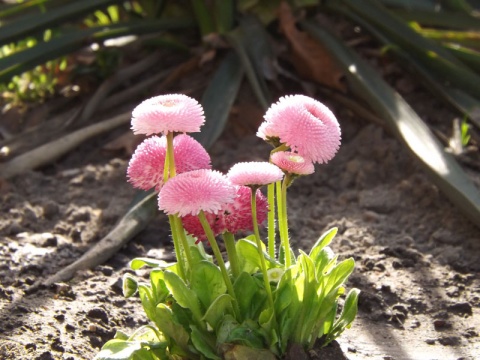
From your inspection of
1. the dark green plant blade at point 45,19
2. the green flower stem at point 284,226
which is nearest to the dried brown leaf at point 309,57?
the dark green plant blade at point 45,19

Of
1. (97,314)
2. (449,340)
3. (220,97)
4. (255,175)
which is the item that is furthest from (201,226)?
(220,97)

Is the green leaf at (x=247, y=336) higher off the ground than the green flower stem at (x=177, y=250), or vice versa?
the green flower stem at (x=177, y=250)

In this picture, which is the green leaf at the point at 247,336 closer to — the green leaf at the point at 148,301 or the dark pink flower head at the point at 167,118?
the green leaf at the point at 148,301

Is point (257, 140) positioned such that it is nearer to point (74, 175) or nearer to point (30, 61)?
point (74, 175)

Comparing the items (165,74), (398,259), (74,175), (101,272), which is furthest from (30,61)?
(398,259)

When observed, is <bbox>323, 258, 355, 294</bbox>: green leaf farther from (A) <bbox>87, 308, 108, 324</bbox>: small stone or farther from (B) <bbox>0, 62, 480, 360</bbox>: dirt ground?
(A) <bbox>87, 308, 108, 324</bbox>: small stone

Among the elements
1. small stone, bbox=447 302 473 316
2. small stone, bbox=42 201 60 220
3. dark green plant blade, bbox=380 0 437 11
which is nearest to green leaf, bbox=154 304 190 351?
small stone, bbox=447 302 473 316
